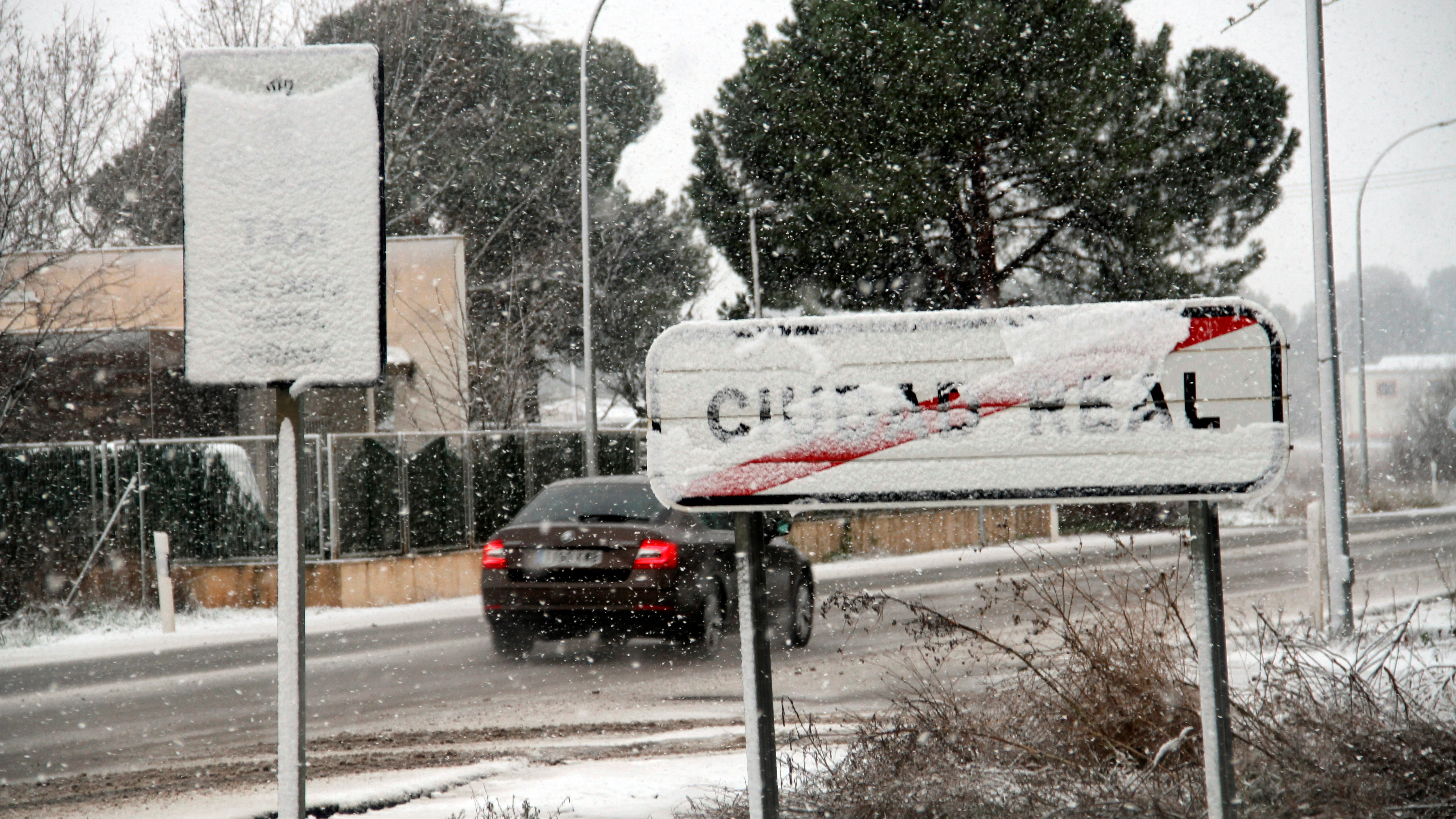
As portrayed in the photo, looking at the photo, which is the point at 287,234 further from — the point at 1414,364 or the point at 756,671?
the point at 1414,364

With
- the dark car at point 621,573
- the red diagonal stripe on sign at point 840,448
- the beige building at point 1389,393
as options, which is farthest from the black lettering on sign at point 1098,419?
the beige building at point 1389,393

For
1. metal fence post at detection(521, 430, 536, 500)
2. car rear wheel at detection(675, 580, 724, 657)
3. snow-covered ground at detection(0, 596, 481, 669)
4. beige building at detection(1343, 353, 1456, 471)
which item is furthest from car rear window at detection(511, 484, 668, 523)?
beige building at detection(1343, 353, 1456, 471)

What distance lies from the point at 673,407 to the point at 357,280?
77 cm

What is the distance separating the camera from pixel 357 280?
287 centimetres

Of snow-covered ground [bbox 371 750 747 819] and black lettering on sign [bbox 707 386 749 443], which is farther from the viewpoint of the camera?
snow-covered ground [bbox 371 750 747 819]

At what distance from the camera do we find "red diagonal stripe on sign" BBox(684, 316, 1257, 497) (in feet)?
8.58

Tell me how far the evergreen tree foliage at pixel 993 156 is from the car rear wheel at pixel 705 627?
13890 mm

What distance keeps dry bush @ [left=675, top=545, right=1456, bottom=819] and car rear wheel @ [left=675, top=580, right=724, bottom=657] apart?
17.3 ft

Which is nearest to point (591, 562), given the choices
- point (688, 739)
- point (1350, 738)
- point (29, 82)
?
point (688, 739)

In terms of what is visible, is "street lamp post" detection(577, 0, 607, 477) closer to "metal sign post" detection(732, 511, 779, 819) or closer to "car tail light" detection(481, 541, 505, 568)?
"car tail light" detection(481, 541, 505, 568)

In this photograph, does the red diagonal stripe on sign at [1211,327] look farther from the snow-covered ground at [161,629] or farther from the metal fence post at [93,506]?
the metal fence post at [93,506]

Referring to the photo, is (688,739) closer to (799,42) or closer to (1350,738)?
(1350,738)

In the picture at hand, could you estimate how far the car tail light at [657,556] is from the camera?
33.2ft

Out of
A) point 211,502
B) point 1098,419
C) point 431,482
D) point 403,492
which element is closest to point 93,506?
point 211,502
